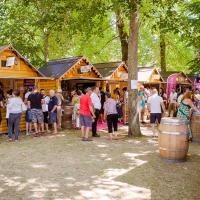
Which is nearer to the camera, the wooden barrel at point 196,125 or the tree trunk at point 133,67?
the wooden barrel at point 196,125

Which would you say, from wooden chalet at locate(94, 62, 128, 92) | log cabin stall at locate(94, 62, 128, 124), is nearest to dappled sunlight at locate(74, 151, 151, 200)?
log cabin stall at locate(94, 62, 128, 124)

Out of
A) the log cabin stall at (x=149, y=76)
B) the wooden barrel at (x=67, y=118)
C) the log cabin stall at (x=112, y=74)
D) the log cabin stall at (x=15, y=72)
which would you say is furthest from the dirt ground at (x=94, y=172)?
the log cabin stall at (x=149, y=76)

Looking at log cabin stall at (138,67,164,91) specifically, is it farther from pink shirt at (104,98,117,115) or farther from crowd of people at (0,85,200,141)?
pink shirt at (104,98,117,115)

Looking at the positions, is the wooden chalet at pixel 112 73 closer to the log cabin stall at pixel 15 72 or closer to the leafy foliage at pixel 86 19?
the leafy foliage at pixel 86 19

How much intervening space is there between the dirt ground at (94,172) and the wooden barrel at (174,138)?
0.25 meters

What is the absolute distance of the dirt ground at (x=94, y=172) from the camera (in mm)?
6230

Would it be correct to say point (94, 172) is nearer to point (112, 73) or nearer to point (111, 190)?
point (111, 190)

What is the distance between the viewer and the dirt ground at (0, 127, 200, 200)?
6.23m

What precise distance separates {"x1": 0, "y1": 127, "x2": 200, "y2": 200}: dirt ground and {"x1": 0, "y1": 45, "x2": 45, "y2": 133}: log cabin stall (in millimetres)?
3653

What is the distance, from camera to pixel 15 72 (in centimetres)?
1470

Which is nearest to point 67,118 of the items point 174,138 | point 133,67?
point 133,67

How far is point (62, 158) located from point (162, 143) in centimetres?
254

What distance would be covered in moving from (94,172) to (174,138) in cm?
218

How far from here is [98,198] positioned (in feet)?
19.5
